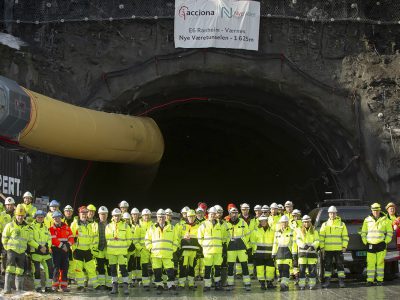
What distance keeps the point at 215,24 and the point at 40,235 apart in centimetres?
1190

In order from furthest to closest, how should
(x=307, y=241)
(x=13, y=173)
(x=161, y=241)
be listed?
1. (x=13, y=173)
2. (x=307, y=241)
3. (x=161, y=241)

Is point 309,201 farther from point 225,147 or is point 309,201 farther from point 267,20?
point 267,20

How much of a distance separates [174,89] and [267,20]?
3.98 metres

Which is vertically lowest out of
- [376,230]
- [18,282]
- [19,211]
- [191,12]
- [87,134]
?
[18,282]

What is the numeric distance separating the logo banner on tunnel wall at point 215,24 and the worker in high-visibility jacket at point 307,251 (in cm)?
991

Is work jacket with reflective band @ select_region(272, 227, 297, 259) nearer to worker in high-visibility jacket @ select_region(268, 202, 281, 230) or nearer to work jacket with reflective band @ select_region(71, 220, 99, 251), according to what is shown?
worker in high-visibility jacket @ select_region(268, 202, 281, 230)

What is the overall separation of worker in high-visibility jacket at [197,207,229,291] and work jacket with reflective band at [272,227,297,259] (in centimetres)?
123

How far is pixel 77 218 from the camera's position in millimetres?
17516

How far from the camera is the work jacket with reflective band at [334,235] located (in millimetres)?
17719

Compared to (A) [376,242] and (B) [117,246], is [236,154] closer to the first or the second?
(A) [376,242]

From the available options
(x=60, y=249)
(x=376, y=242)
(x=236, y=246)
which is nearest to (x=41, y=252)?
(x=60, y=249)

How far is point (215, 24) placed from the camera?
25.9 m

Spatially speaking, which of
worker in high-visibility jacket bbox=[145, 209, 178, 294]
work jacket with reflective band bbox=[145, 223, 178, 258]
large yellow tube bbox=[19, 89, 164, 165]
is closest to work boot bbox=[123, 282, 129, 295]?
worker in high-visibility jacket bbox=[145, 209, 178, 294]

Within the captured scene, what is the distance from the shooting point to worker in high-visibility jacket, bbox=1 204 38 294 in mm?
15805
